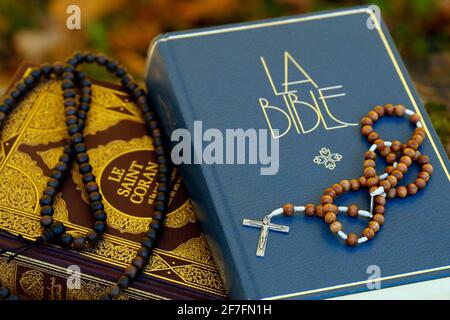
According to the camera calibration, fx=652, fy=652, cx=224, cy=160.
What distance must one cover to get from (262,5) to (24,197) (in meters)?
1.09

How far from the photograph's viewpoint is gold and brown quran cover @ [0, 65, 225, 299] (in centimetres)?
109

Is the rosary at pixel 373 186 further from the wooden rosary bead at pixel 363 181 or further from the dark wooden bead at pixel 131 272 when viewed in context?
the dark wooden bead at pixel 131 272

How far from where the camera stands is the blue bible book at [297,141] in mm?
1021

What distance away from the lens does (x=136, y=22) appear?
76.6 inches

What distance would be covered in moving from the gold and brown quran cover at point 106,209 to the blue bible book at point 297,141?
5 cm

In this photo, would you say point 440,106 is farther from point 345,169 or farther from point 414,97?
point 345,169

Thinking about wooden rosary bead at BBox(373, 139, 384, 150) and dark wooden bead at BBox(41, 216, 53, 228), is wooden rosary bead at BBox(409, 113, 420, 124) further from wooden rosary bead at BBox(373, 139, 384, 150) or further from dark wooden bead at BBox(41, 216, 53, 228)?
dark wooden bead at BBox(41, 216, 53, 228)

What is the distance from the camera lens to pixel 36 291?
3.71ft

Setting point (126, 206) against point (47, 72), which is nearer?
point (126, 206)

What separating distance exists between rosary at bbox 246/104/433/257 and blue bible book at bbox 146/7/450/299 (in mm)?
12

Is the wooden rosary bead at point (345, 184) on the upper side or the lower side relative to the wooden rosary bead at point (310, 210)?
upper

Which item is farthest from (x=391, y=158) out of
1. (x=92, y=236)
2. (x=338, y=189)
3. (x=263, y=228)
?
(x=92, y=236)

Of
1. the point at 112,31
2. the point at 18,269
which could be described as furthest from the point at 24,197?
the point at 112,31

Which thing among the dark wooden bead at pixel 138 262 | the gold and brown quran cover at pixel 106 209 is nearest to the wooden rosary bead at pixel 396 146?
the gold and brown quran cover at pixel 106 209
